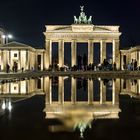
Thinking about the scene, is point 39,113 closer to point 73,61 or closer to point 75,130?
point 75,130

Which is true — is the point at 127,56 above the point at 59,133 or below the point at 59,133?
above

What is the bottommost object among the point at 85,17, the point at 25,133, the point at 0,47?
the point at 25,133

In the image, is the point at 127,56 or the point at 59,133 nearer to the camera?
the point at 59,133

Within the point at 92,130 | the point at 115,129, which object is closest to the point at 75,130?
the point at 92,130

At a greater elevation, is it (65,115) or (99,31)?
(99,31)

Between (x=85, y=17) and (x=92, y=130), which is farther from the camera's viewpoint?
(x=85, y=17)

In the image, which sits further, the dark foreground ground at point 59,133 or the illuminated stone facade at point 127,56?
Answer: the illuminated stone facade at point 127,56

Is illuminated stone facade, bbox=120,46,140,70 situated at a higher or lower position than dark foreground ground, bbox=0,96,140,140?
higher

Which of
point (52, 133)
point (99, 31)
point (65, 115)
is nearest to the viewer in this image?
point (52, 133)

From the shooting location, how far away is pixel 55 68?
86.7 metres

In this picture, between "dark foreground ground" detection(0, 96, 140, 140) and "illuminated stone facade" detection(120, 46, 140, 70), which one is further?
"illuminated stone facade" detection(120, 46, 140, 70)

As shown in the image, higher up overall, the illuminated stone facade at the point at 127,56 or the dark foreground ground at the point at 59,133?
the illuminated stone facade at the point at 127,56

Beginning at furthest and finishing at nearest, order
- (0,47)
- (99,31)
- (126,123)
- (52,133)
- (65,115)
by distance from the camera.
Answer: (99,31) < (0,47) < (65,115) < (126,123) < (52,133)

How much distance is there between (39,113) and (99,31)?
8543 centimetres
